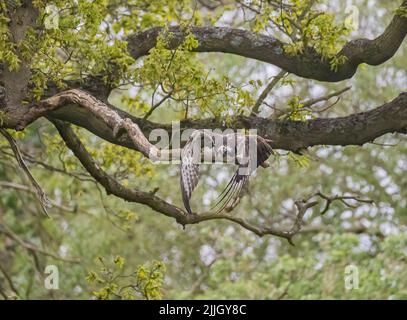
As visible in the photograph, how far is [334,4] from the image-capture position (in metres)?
13.1

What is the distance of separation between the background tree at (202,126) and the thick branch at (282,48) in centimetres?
1

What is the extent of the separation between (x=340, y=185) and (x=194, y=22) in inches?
244

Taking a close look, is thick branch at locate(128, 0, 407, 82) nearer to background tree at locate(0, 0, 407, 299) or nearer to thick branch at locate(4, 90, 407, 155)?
background tree at locate(0, 0, 407, 299)

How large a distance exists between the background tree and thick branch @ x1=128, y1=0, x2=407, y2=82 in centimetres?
1

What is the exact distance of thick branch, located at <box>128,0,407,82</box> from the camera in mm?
6113

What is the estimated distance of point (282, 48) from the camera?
6.47 m

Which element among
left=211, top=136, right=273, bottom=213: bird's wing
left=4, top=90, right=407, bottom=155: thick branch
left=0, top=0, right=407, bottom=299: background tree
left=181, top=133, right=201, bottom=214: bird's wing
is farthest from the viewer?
left=0, top=0, right=407, bottom=299: background tree

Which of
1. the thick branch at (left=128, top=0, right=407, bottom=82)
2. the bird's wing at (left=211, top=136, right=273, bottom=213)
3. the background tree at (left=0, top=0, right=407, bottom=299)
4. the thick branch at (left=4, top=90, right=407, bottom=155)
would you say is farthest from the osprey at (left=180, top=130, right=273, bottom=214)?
the thick branch at (left=128, top=0, right=407, bottom=82)

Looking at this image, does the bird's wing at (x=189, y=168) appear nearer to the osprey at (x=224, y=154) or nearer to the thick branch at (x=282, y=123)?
the osprey at (x=224, y=154)

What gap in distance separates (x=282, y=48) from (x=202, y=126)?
0.80 m

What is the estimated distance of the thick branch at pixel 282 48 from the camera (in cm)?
611

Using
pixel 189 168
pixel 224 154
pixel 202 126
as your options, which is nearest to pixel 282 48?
pixel 202 126

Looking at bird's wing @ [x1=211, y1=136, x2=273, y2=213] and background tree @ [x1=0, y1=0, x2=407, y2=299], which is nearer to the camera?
bird's wing @ [x1=211, y1=136, x2=273, y2=213]

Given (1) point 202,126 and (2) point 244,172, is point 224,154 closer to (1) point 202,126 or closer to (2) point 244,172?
(2) point 244,172
